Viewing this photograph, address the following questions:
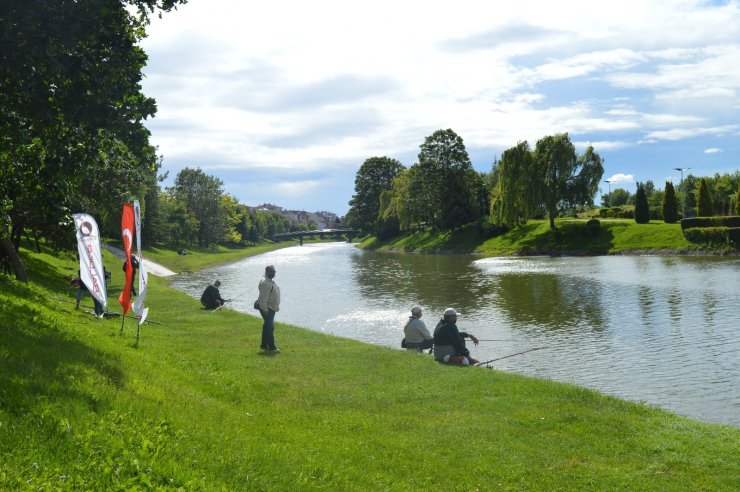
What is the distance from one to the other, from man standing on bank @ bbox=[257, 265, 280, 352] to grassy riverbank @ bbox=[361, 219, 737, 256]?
5350 cm

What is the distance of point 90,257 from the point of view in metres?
14.5

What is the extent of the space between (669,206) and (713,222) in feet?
51.1

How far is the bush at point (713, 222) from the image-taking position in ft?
194

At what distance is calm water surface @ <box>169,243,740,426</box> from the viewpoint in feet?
54.6

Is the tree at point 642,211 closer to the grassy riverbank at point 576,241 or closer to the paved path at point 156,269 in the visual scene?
the grassy riverbank at point 576,241

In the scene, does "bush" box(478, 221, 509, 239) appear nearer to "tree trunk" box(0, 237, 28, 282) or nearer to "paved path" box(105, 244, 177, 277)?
"paved path" box(105, 244, 177, 277)

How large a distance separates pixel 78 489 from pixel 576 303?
29.3 metres

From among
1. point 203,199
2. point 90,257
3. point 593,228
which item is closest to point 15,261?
point 90,257

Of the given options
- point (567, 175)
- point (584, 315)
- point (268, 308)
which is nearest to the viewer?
point (268, 308)

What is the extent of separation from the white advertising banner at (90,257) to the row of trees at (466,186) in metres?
72.9

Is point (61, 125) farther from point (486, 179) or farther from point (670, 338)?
point (486, 179)

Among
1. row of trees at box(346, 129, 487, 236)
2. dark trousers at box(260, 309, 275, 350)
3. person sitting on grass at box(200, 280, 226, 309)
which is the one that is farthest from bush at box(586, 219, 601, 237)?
dark trousers at box(260, 309, 275, 350)

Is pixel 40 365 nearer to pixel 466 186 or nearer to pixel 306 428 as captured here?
pixel 306 428

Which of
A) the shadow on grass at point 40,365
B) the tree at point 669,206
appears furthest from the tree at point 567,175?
the shadow on grass at point 40,365
